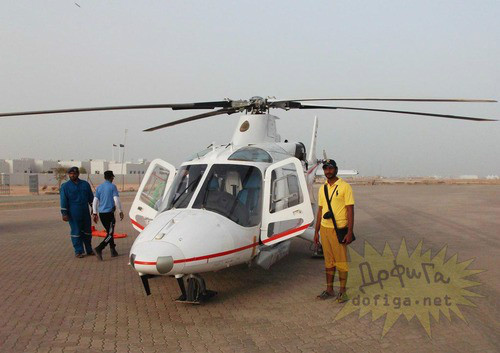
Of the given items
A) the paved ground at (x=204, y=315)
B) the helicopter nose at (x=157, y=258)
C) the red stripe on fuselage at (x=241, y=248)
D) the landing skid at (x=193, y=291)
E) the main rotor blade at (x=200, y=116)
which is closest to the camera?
the paved ground at (x=204, y=315)

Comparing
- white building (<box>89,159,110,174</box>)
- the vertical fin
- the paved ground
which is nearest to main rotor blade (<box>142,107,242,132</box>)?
the paved ground

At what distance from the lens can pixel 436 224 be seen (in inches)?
593

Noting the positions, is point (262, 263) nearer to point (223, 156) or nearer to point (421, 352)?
point (223, 156)

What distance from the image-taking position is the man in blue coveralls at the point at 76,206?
8.94 m

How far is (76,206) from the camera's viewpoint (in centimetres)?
903

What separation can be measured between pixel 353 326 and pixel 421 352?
3.02 feet

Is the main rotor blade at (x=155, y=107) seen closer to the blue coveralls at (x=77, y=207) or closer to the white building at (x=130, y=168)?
the blue coveralls at (x=77, y=207)

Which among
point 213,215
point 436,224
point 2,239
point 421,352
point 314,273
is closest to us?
point 421,352

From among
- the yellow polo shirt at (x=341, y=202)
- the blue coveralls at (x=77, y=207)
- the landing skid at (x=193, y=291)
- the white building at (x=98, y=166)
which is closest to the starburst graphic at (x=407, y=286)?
the yellow polo shirt at (x=341, y=202)

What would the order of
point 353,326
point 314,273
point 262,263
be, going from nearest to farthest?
point 353,326
point 262,263
point 314,273

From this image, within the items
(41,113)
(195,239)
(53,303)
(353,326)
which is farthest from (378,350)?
(41,113)

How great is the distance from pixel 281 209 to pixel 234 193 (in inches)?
37.1

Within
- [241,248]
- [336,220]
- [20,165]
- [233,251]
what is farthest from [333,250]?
[20,165]

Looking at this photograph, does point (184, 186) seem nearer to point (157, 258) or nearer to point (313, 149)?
point (157, 258)
